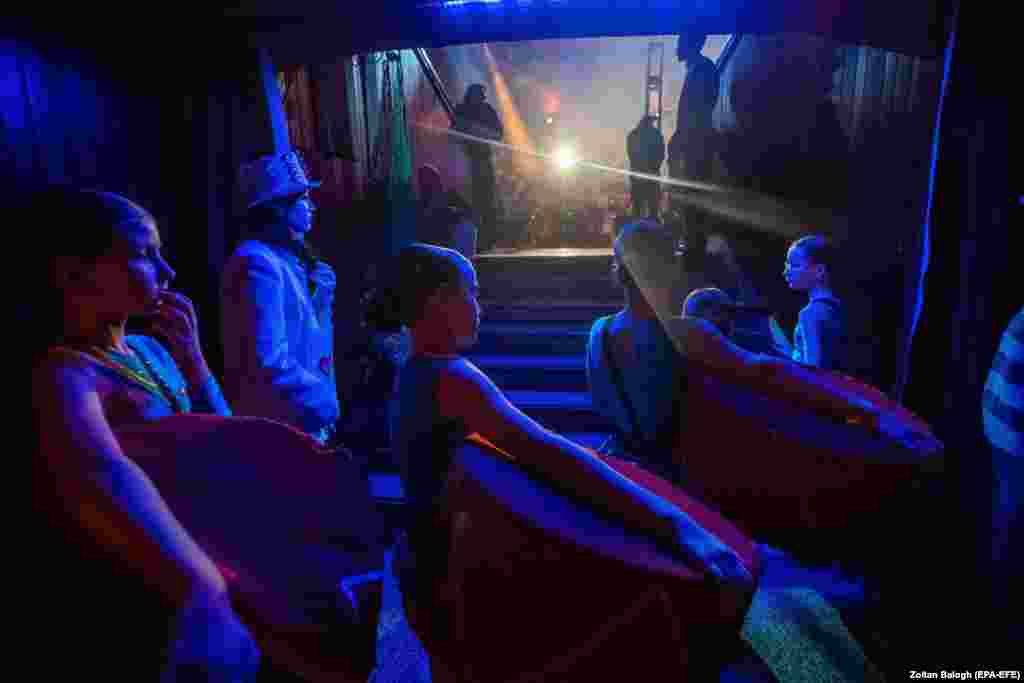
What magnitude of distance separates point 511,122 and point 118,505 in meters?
20.7

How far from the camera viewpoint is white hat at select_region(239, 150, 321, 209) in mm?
2180

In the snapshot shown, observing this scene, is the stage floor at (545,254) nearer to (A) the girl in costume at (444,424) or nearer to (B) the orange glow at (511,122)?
(B) the orange glow at (511,122)

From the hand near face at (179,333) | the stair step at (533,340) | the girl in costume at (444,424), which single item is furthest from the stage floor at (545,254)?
the hand near face at (179,333)

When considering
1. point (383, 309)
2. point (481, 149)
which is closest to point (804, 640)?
point (383, 309)

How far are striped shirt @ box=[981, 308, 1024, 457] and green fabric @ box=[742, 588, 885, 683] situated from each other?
1.04 m

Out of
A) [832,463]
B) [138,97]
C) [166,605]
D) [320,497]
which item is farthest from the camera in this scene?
[138,97]

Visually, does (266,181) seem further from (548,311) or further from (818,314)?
(548,311)

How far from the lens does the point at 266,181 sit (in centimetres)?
219

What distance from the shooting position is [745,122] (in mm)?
7773

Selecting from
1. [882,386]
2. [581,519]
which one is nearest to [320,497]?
[581,519]

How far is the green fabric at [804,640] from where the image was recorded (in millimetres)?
2148

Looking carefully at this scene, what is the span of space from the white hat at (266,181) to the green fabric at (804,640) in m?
2.76

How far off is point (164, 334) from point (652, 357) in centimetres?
147

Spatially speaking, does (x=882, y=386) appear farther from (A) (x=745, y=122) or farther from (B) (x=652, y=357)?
(A) (x=745, y=122)
